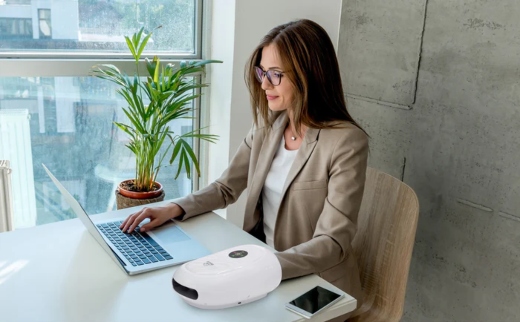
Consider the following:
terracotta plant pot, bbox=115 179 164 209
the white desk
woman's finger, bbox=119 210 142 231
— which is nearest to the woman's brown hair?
the white desk

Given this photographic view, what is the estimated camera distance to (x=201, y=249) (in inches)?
58.1

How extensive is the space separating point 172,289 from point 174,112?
54.0 inches

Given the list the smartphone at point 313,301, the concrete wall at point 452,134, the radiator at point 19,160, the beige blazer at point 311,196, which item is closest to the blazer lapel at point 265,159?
the beige blazer at point 311,196

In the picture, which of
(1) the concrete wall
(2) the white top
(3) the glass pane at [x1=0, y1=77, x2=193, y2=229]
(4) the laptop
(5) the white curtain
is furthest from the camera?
(3) the glass pane at [x1=0, y1=77, x2=193, y2=229]

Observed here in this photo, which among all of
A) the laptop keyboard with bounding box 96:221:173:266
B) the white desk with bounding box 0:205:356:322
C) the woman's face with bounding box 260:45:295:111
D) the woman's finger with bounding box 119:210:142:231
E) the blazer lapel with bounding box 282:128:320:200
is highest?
the woman's face with bounding box 260:45:295:111

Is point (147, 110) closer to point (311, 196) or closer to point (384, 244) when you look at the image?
point (311, 196)

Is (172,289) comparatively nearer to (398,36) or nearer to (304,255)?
(304,255)

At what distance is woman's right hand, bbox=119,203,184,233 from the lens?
1575mm

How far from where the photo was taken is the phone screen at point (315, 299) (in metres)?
1.22

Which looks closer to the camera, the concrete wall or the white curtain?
the concrete wall

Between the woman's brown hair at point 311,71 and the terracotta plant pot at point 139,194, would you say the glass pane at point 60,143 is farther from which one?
the woman's brown hair at point 311,71

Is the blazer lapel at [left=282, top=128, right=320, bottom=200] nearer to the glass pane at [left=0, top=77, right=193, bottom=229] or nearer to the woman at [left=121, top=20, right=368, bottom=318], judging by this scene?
the woman at [left=121, top=20, right=368, bottom=318]

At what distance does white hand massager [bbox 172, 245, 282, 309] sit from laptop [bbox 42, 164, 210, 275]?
192 mm

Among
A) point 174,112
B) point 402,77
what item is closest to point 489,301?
point 402,77
